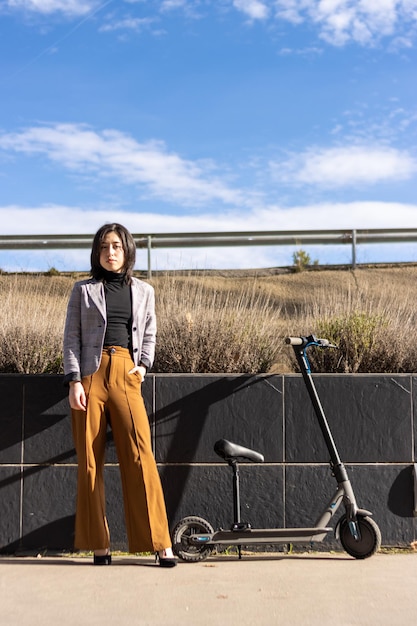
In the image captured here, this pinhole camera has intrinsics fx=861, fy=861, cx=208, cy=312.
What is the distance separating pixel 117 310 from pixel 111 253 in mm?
402

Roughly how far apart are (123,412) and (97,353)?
1.44ft

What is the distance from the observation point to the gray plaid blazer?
5875 millimetres

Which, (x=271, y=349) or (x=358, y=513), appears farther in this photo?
(x=271, y=349)

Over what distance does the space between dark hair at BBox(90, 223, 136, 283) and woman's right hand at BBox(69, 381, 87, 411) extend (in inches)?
32.1

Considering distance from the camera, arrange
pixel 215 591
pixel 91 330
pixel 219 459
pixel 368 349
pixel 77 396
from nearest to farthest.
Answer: pixel 215 591
pixel 77 396
pixel 91 330
pixel 219 459
pixel 368 349

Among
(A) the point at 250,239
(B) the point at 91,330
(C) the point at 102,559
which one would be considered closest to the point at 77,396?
(B) the point at 91,330

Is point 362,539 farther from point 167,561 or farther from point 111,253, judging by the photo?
point 111,253

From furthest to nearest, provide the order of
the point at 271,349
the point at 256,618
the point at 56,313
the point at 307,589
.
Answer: the point at 56,313, the point at 271,349, the point at 307,589, the point at 256,618

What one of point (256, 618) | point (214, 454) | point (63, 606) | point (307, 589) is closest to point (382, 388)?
point (214, 454)

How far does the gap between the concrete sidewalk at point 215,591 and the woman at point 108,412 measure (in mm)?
275

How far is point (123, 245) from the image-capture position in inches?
240

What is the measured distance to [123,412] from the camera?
5.88 m

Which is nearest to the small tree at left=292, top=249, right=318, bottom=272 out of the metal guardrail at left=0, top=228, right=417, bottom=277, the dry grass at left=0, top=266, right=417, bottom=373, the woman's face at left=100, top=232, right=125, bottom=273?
the metal guardrail at left=0, top=228, right=417, bottom=277

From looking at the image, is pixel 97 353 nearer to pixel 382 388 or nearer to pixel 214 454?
pixel 214 454
